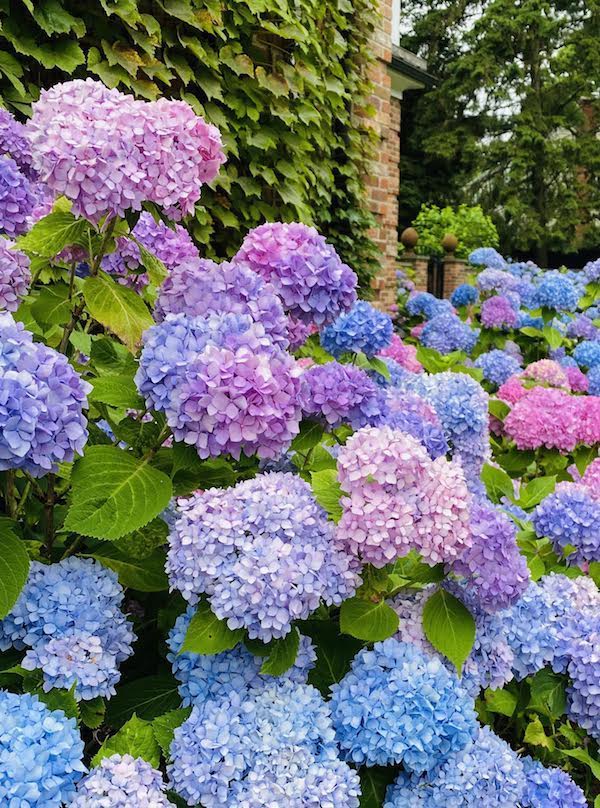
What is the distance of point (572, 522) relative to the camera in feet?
5.77

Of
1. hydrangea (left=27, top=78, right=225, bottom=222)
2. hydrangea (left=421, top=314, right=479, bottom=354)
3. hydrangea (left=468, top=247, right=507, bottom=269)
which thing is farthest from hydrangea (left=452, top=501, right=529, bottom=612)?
hydrangea (left=468, top=247, right=507, bottom=269)

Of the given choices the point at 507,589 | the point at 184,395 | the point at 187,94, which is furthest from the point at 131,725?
the point at 187,94

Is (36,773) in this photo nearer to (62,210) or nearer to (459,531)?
(459,531)

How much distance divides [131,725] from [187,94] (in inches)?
131

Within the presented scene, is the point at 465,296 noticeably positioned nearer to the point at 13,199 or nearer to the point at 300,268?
the point at 300,268

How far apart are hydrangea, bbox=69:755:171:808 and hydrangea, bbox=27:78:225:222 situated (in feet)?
2.46

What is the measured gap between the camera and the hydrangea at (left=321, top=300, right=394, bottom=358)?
204 cm

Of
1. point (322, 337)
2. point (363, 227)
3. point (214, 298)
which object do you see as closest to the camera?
point (214, 298)

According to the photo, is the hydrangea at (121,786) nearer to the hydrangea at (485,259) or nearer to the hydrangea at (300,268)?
the hydrangea at (300,268)

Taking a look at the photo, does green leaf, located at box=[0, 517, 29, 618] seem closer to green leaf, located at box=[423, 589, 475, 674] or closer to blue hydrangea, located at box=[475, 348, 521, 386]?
green leaf, located at box=[423, 589, 475, 674]

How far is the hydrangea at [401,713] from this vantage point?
1.08 metres

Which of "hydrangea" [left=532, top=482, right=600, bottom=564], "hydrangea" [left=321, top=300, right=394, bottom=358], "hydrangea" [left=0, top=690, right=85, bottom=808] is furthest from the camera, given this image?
"hydrangea" [left=321, top=300, right=394, bottom=358]

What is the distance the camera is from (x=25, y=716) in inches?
37.8

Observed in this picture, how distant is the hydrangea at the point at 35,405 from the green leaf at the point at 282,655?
1.23 feet
